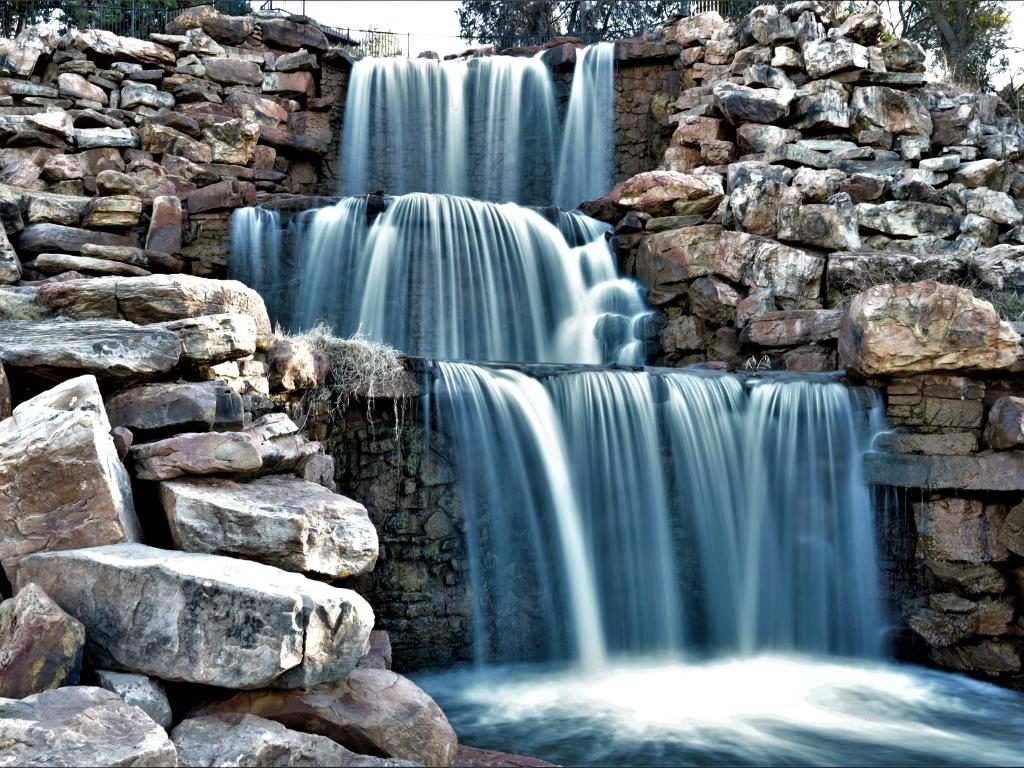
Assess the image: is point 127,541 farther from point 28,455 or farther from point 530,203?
point 530,203

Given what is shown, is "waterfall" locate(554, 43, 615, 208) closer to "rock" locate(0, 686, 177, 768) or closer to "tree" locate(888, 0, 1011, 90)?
"tree" locate(888, 0, 1011, 90)

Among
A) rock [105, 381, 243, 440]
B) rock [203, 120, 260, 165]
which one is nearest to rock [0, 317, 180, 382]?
rock [105, 381, 243, 440]

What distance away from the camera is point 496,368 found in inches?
300

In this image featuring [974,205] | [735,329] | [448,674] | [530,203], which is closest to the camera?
[448,674]

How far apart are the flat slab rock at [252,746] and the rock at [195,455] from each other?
1.44 meters

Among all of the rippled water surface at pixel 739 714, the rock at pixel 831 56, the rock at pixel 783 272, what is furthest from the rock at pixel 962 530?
the rock at pixel 831 56

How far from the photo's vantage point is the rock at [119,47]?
42.8ft

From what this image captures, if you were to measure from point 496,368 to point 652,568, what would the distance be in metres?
2.08

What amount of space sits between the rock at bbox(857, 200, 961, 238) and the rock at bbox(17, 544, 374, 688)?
29.7ft

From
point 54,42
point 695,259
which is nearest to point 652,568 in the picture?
point 695,259

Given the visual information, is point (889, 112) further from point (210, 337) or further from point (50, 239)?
point (50, 239)

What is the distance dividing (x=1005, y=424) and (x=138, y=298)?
6.65 m

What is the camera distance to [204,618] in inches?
151

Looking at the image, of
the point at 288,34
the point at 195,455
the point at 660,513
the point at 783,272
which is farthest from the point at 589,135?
the point at 195,455
